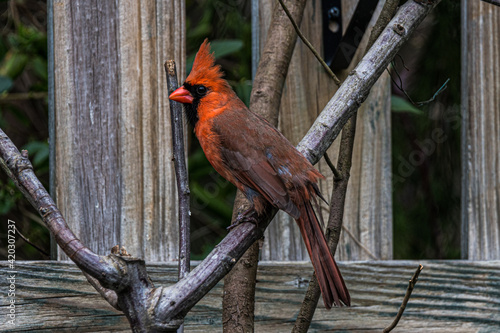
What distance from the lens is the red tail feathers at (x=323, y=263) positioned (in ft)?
6.79

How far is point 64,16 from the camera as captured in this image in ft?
8.56

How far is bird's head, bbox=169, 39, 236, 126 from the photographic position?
9.13ft

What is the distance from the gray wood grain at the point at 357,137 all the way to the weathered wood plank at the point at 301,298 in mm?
137

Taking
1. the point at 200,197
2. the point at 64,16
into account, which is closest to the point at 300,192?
the point at 64,16

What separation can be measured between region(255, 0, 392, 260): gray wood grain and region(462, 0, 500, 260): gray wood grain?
369 millimetres

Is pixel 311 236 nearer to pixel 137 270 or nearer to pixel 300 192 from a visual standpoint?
pixel 300 192

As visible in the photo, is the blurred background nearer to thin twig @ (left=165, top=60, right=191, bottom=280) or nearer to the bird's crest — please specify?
the bird's crest

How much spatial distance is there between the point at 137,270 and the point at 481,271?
1.90 meters

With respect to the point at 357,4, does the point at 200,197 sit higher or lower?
lower

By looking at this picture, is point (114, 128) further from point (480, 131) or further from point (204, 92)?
point (480, 131)

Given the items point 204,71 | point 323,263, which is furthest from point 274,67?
point 323,263

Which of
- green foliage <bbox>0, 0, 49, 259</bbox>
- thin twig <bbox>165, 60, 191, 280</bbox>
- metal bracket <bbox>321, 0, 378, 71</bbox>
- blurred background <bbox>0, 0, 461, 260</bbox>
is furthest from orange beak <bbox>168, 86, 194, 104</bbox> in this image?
green foliage <bbox>0, 0, 49, 259</bbox>

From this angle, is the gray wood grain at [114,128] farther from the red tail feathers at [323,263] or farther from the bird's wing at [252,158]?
the red tail feathers at [323,263]

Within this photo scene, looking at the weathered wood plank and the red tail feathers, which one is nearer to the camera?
the red tail feathers
